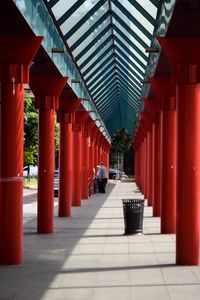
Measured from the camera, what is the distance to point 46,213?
53.1 ft

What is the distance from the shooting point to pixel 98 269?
415 inches

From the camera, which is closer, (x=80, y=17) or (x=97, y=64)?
(x=80, y=17)

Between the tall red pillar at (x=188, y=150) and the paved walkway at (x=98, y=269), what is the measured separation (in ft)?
2.01

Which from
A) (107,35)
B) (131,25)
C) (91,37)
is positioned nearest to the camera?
(131,25)

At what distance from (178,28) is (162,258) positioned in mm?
4320

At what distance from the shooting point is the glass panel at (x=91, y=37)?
1777cm

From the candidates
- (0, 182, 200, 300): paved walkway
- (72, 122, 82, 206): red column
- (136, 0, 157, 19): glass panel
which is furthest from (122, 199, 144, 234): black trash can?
(72, 122, 82, 206): red column

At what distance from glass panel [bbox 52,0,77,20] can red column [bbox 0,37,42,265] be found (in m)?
2.54

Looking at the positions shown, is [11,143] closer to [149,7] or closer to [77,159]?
[149,7]

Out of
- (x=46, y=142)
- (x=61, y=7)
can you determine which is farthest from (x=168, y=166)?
(x=61, y=7)

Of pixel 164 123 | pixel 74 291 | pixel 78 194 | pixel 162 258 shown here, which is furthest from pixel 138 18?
pixel 78 194

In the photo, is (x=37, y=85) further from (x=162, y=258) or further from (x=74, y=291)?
(x=74, y=291)

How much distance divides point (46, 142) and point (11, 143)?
16.9ft

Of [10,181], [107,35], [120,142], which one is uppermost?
[107,35]
